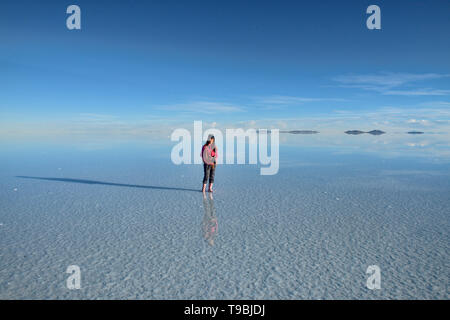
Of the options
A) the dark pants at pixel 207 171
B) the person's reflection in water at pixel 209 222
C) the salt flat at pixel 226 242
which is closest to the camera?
the salt flat at pixel 226 242

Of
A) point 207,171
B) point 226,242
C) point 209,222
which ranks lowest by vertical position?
point 226,242

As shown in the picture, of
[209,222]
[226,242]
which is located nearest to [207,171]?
[209,222]

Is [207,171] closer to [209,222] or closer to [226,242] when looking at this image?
[209,222]

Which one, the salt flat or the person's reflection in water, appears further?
the person's reflection in water

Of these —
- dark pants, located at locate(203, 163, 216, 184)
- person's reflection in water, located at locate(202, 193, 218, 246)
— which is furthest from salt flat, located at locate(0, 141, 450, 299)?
dark pants, located at locate(203, 163, 216, 184)

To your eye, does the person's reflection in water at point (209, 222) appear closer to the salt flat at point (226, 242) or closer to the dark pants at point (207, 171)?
the salt flat at point (226, 242)

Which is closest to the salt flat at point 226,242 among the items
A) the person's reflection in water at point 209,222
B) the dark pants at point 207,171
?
the person's reflection in water at point 209,222

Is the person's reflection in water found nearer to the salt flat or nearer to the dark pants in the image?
the salt flat
